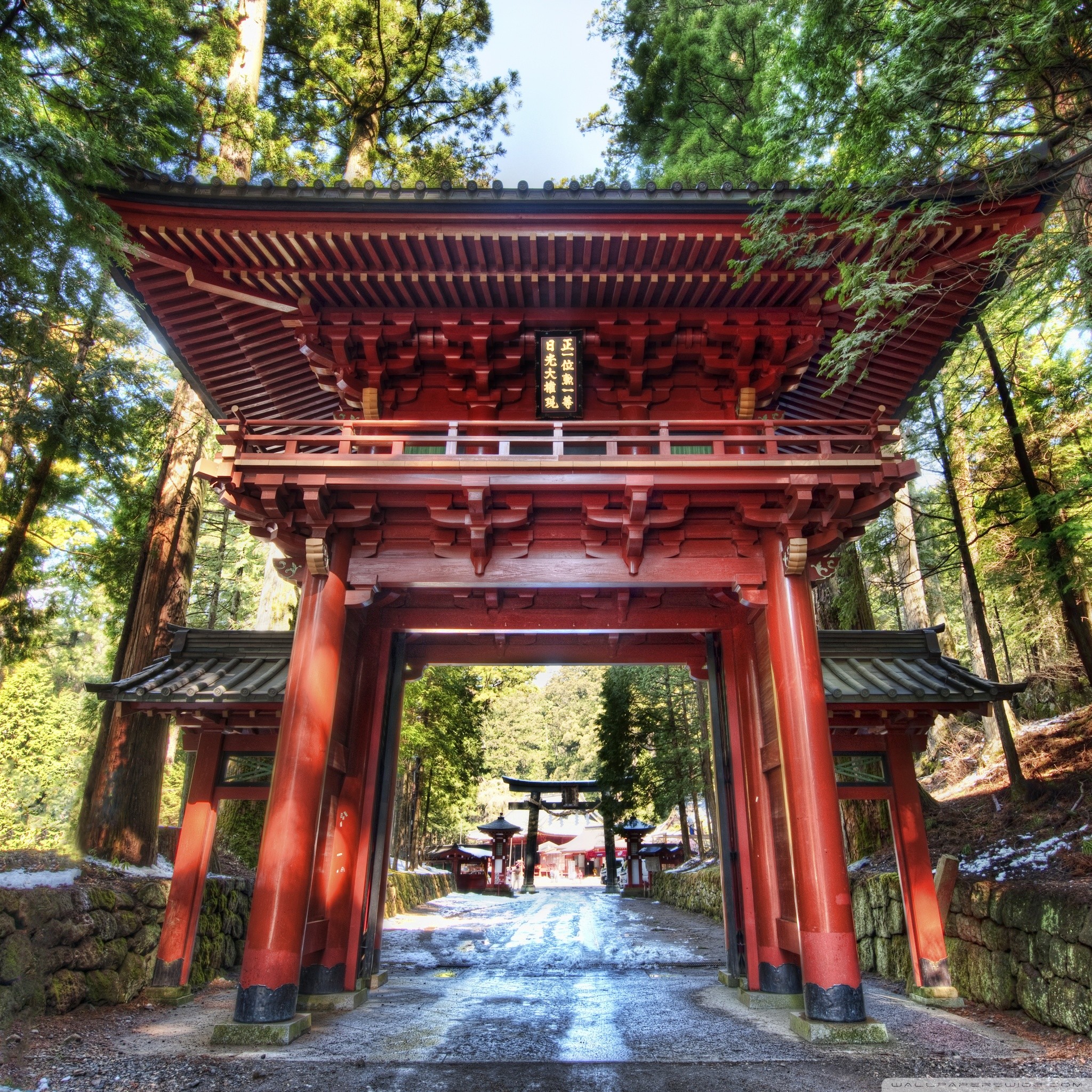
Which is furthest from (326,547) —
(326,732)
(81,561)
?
(81,561)

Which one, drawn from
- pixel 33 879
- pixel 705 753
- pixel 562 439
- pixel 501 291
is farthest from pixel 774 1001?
pixel 705 753

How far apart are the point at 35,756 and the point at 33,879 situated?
23.7 metres

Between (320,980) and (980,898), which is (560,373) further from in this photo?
(980,898)

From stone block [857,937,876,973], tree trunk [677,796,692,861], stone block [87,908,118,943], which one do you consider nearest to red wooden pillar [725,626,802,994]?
stone block [857,937,876,973]

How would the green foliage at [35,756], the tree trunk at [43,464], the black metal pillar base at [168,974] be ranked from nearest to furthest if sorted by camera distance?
the black metal pillar base at [168,974] → the tree trunk at [43,464] → the green foliage at [35,756]

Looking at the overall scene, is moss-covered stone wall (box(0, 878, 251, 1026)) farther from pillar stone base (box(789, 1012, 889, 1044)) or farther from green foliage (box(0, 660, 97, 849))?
green foliage (box(0, 660, 97, 849))

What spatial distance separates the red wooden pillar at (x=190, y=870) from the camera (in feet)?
24.0

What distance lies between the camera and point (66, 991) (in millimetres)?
5973

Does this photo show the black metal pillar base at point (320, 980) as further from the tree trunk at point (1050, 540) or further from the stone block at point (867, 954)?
the tree trunk at point (1050, 540)

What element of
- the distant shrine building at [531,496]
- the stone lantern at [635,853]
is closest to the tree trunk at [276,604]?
the distant shrine building at [531,496]

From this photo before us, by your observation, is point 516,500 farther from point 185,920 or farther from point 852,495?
point 185,920

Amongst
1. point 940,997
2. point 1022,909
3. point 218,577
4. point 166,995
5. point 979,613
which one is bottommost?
point 166,995

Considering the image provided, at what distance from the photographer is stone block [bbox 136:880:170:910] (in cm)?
754

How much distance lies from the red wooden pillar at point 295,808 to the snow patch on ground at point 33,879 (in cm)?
220
